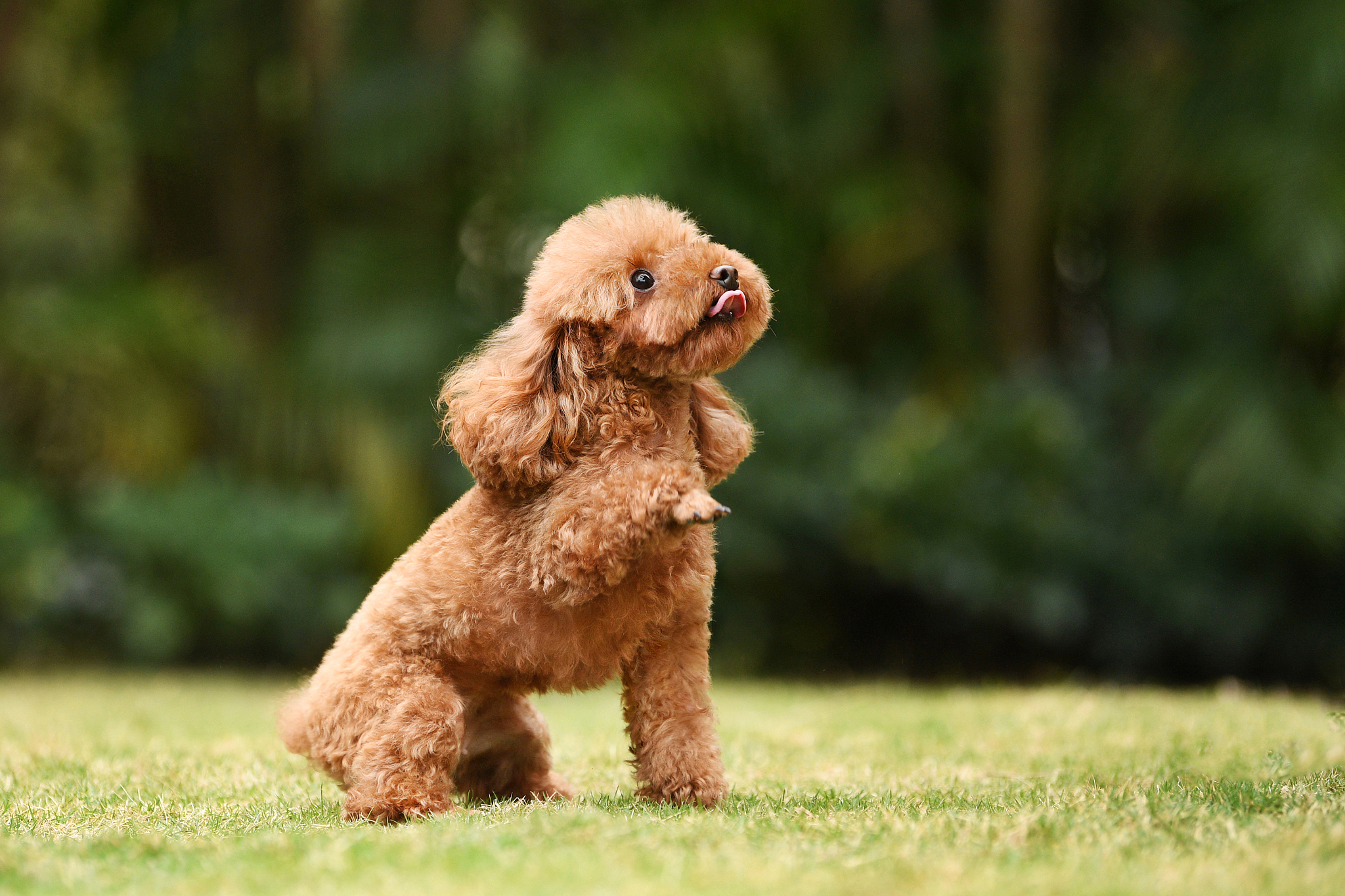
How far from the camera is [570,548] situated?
2533 mm

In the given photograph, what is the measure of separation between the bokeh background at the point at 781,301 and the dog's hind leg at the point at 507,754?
434 cm

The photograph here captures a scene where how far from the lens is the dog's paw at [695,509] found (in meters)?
2.42

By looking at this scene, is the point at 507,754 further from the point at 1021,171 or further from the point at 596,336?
the point at 1021,171

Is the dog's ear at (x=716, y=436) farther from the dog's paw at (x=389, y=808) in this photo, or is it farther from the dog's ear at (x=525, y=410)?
the dog's paw at (x=389, y=808)

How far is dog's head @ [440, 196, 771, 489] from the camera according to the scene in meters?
2.63

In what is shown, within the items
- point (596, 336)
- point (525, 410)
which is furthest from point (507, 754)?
point (596, 336)

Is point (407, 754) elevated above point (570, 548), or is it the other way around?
point (570, 548)

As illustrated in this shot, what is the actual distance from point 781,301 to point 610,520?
18.8 feet

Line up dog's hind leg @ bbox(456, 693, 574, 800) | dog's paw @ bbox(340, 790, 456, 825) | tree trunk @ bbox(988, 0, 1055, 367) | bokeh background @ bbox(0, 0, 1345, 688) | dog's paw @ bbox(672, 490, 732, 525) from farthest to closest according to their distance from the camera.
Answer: tree trunk @ bbox(988, 0, 1055, 367) → bokeh background @ bbox(0, 0, 1345, 688) → dog's hind leg @ bbox(456, 693, 574, 800) → dog's paw @ bbox(340, 790, 456, 825) → dog's paw @ bbox(672, 490, 732, 525)

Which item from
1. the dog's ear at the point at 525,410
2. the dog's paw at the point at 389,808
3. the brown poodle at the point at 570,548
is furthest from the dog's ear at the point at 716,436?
the dog's paw at the point at 389,808

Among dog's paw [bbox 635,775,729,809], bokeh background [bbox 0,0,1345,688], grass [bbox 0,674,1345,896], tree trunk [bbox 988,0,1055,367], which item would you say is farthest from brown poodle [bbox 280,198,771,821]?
tree trunk [bbox 988,0,1055,367]

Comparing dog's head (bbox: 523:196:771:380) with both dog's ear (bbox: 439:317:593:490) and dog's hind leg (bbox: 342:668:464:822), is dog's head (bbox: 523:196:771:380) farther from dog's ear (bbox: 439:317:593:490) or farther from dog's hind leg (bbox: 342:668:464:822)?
dog's hind leg (bbox: 342:668:464:822)

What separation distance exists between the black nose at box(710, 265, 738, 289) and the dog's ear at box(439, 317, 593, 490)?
322mm

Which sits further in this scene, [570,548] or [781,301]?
[781,301]
